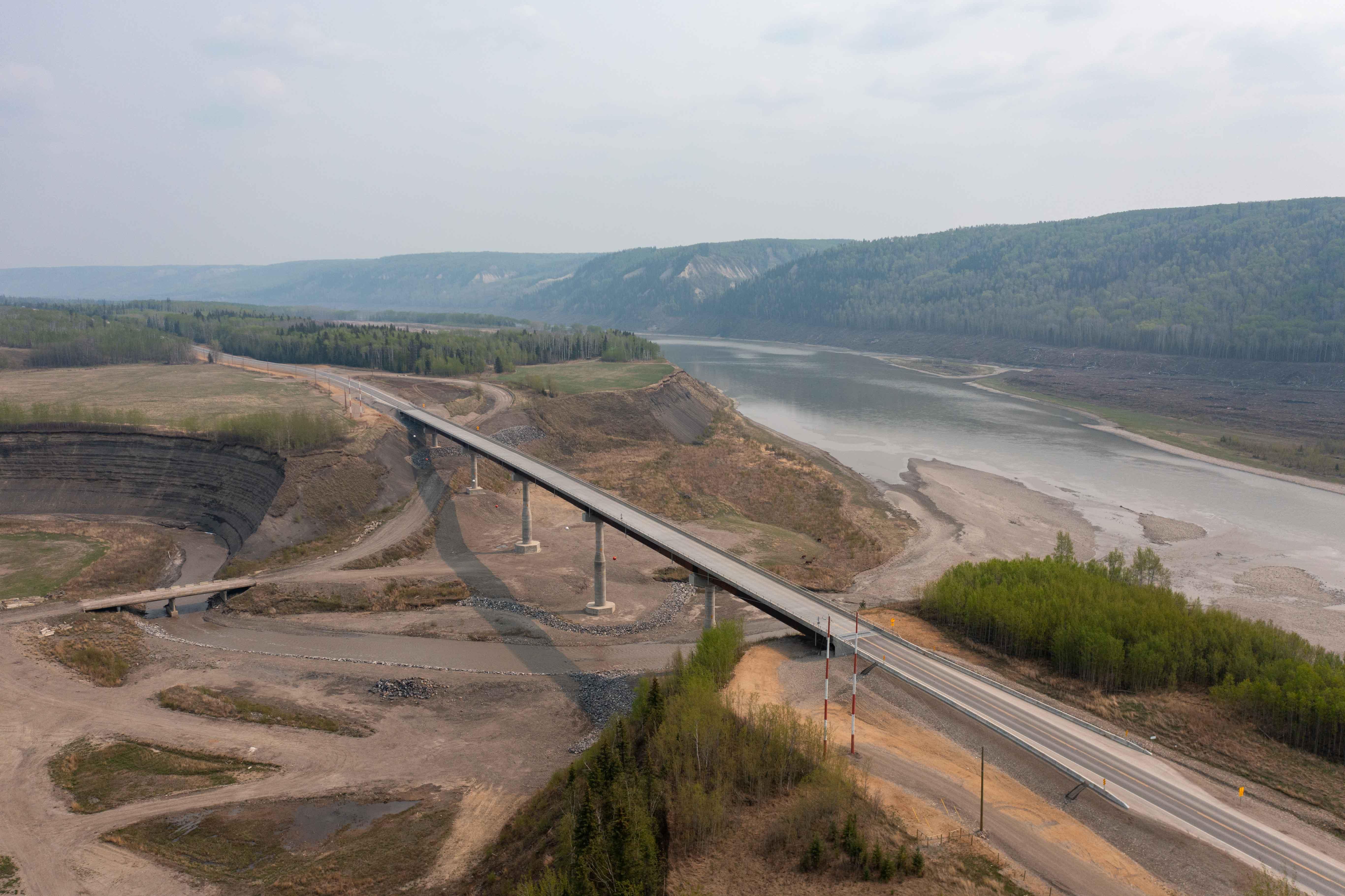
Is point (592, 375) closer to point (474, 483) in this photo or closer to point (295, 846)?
point (474, 483)

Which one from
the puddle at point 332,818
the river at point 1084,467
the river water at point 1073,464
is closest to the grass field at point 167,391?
the puddle at point 332,818

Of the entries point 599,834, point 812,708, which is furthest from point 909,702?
point 599,834

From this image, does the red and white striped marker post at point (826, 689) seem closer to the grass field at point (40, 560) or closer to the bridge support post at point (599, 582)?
the bridge support post at point (599, 582)

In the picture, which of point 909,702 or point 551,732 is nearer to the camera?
point 909,702

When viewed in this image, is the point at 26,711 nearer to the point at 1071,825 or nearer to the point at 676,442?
the point at 1071,825

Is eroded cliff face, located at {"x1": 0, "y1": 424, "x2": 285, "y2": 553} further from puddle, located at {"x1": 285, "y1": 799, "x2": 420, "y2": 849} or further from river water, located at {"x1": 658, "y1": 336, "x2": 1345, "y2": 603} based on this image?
river water, located at {"x1": 658, "y1": 336, "x2": 1345, "y2": 603}

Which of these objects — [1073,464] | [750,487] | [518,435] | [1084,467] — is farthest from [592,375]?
[1084,467]

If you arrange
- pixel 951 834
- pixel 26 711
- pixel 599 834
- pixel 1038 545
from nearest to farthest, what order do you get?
pixel 599 834
pixel 951 834
pixel 26 711
pixel 1038 545
